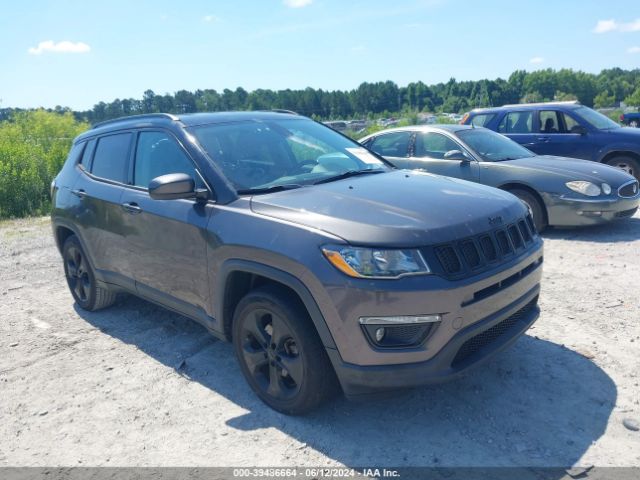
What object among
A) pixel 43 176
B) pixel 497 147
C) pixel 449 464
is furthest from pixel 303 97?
pixel 449 464

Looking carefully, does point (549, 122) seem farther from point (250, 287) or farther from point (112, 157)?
point (250, 287)

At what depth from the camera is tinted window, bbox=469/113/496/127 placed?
408 inches

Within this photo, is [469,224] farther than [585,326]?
No

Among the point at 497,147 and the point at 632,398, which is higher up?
the point at 497,147

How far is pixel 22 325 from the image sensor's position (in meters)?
5.12

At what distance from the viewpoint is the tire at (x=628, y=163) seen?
926 cm

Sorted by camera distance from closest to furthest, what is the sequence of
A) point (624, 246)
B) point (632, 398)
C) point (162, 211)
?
point (632, 398) < point (162, 211) < point (624, 246)

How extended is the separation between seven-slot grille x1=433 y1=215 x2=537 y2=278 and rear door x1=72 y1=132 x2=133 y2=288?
2723mm

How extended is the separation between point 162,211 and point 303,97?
92986mm

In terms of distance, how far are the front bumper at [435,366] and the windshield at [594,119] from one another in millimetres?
8119

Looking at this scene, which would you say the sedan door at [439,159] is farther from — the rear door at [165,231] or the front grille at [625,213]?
the rear door at [165,231]

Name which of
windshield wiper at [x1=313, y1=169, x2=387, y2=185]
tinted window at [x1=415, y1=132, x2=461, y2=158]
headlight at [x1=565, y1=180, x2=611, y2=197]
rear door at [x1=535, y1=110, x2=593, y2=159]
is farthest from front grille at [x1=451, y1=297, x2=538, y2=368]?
rear door at [x1=535, y1=110, x2=593, y2=159]

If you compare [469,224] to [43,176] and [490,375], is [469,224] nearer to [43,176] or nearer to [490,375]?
[490,375]

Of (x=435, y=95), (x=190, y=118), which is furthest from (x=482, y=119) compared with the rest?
(x=435, y=95)
